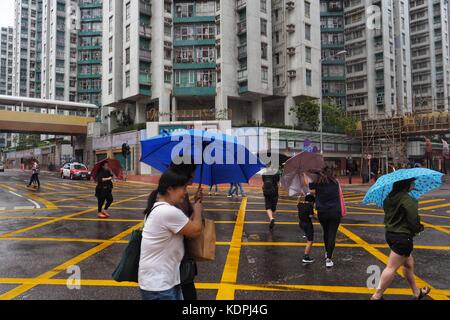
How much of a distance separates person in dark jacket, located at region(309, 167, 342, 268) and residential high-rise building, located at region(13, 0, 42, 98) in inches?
4561

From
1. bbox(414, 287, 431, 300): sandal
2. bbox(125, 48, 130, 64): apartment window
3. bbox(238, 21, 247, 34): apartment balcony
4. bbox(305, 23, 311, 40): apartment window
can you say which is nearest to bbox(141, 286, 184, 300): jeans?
bbox(414, 287, 431, 300): sandal

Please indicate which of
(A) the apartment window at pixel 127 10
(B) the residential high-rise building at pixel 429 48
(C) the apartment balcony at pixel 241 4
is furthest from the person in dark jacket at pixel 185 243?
(B) the residential high-rise building at pixel 429 48

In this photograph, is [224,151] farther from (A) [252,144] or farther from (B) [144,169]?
(B) [144,169]

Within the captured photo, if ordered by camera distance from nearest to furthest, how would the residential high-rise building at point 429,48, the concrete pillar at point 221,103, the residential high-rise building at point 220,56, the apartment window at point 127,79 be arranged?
the concrete pillar at point 221,103 → the residential high-rise building at point 220,56 → the apartment window at point 127,79 → the residential high-rise building at point 429,48

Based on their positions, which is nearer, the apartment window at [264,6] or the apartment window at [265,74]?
the apartment window at [265,74]

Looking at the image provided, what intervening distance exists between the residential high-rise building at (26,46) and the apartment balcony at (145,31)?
7597cm

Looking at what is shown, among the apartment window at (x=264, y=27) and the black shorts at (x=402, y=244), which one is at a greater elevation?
the apartment window at (x=264, y=27)

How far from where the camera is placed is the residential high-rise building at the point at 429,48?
71.6m

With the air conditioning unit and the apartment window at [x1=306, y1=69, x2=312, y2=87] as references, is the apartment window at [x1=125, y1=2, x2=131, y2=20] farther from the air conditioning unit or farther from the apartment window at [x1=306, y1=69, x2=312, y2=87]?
the apartment window at [x1=306, y1=69, x2=312, y2=87]

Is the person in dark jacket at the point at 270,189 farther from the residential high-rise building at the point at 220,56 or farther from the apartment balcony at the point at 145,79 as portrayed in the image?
the apartment balcony at the point at 145,79

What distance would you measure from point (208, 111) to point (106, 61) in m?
19.2

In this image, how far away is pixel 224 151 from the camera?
13.2 ft

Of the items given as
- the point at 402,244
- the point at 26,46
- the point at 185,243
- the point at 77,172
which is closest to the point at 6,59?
the point at 26,46
